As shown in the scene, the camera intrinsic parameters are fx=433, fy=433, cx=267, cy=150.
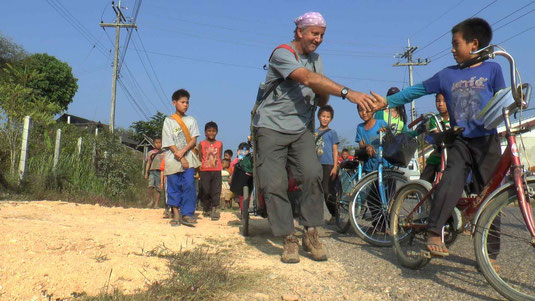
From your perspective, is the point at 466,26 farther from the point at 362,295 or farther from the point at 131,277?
Answer: the point at 131,277

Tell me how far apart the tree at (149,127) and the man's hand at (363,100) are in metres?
40.9

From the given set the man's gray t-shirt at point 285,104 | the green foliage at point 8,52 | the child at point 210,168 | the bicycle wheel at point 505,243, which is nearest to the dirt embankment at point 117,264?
the bicycle wheel at point 505,243

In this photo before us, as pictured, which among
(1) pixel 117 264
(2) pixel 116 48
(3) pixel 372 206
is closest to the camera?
(1) pixel 117 264

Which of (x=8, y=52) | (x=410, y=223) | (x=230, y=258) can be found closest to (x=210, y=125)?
(x=230, y=258)

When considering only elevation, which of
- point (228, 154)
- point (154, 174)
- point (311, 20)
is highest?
point (311, 20)

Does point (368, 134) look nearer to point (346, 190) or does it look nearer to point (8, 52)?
point (346, 190)

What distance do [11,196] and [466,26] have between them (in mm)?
7715

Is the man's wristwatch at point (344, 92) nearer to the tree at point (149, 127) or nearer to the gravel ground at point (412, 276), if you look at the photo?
the gravel ground at point (412, 276)

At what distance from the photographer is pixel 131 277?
2.77 metres

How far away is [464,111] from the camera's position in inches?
132

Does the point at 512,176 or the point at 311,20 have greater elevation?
the point at 311,20

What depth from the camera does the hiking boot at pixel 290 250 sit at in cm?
363

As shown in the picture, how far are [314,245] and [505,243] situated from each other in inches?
58.1

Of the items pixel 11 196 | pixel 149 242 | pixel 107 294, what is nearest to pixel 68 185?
pixel 11 196
